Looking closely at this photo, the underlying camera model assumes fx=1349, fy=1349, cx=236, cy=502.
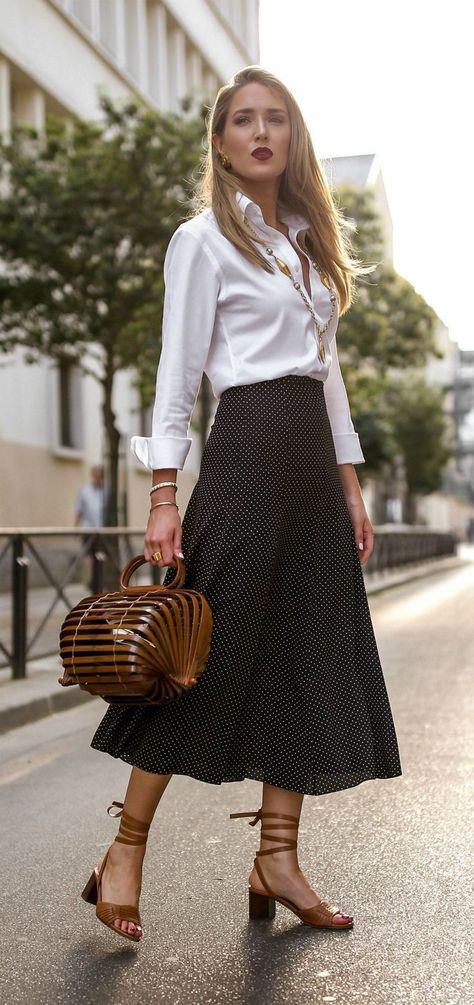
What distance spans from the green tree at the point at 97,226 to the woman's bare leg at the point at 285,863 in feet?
35.3

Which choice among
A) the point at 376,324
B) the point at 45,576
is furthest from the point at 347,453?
the point at 376,324

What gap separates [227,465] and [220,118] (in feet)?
2.78

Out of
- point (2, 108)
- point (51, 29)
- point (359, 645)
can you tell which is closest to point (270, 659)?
point (359, 645)

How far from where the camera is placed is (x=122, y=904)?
3.04 meters

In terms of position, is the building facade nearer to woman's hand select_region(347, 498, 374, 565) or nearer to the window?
the window

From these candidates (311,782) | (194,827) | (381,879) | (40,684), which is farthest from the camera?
(40,684)

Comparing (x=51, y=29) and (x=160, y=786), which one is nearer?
(x=160, y=786)

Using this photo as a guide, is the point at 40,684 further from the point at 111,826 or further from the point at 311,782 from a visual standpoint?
the point at 311,782

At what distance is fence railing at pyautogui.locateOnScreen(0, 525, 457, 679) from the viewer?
7.99 meters

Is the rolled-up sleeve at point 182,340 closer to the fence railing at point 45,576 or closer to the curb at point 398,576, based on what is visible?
the fence railing at point 45,576

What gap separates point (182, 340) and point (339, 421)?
521 millimetres

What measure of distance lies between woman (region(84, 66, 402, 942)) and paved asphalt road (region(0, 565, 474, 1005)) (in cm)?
14

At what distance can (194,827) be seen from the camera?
4.37m

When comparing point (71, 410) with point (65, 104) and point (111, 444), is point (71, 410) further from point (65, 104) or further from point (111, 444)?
point (111, 444)
